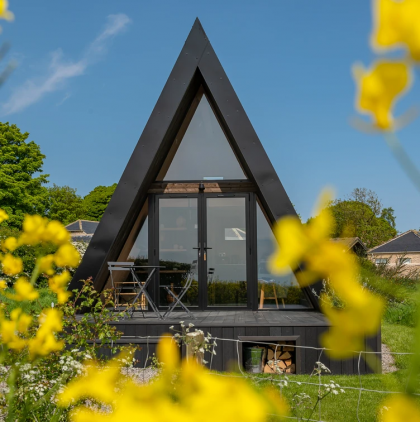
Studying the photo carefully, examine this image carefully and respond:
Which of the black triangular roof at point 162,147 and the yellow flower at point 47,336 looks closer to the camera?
the yellow flower at point 47,336

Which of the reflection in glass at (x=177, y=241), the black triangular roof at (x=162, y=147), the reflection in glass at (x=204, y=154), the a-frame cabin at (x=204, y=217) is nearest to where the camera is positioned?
the black triangular roof at (x=162, y=147)

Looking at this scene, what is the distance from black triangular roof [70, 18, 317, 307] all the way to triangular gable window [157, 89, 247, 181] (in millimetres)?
1059

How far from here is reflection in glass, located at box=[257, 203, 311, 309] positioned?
8266 mm

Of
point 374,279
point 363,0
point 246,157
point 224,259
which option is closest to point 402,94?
point 374,279

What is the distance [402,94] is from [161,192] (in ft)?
27.2

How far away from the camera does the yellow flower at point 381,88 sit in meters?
0.27

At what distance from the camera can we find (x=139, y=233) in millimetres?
8602

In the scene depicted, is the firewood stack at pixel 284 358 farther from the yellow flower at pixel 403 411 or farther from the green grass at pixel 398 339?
the yellow flower at pixel 403 411

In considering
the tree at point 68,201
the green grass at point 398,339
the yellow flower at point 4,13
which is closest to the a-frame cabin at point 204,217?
the green grass at point 398,339

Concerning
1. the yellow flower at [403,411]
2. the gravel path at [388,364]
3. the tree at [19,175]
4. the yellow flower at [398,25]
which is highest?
the tree at [19,175]

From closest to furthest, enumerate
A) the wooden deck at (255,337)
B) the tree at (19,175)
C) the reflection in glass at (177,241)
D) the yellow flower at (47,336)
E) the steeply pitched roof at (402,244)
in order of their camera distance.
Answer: the yellow flower at (47,336) < the wooden deck at (255,337) < the reflection in glass at (177,241) < the tree at (19,175) < the steeply pitched roof at (402,244)

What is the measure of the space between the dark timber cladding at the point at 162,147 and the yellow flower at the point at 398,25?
685 centimetres

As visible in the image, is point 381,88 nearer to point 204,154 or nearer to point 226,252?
point 226,252

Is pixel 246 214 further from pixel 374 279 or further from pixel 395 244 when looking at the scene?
pixel 395 244
